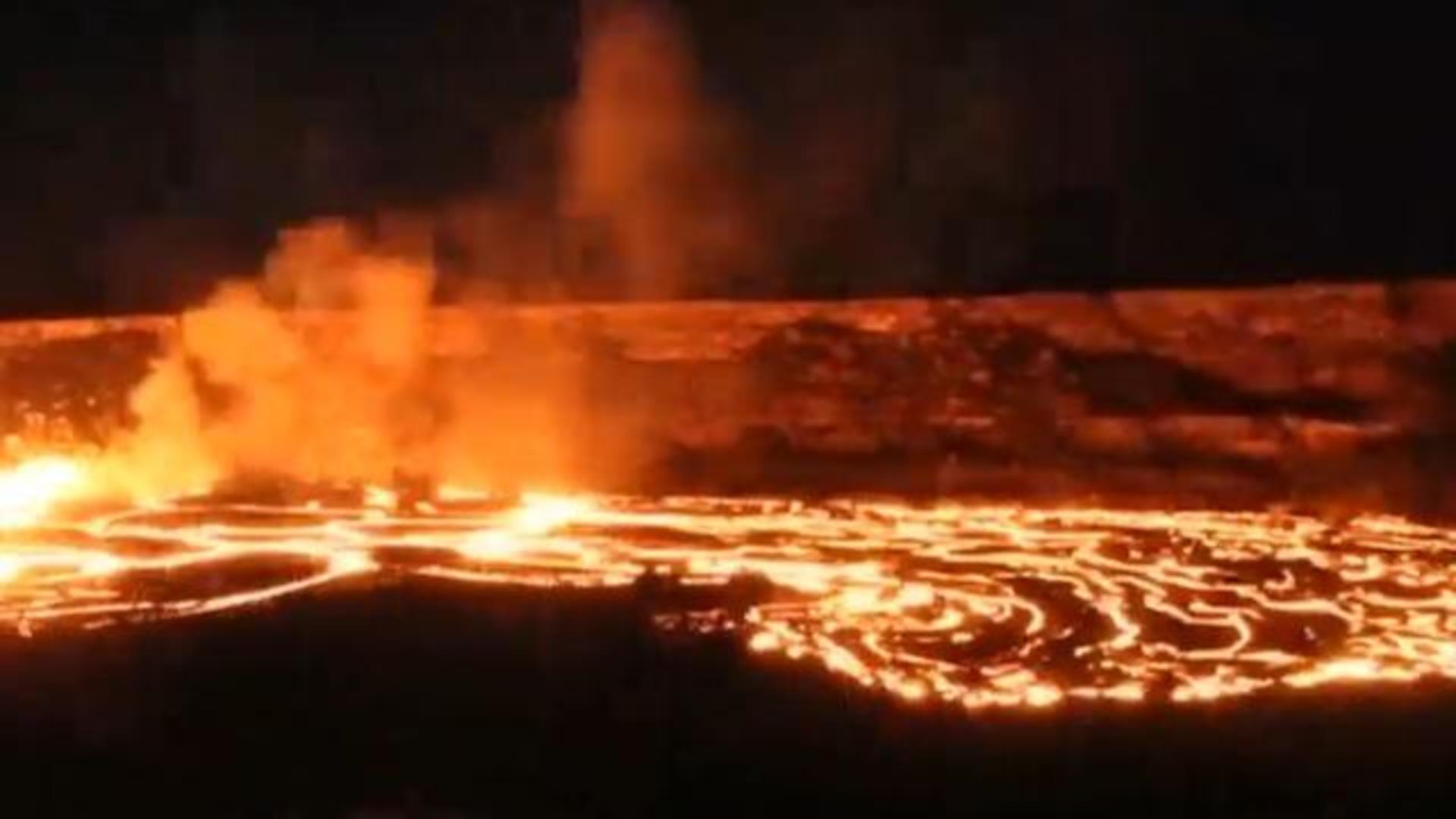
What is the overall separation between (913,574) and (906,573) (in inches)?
1.0

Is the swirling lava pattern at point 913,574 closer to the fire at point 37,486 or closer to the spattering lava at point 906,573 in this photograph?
the spattering lava at point 906,573

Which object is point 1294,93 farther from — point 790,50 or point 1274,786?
point 1274,786

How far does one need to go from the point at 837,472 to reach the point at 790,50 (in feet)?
14.2

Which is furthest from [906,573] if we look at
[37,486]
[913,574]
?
[37,486]

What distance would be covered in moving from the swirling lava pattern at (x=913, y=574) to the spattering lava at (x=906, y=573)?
14mm

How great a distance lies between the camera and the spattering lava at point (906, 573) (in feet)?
19.0

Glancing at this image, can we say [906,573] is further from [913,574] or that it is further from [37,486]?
[37,486]

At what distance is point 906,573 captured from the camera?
718 centimetres

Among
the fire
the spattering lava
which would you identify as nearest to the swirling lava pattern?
the spattering lava

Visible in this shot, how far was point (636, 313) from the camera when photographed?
9852mm

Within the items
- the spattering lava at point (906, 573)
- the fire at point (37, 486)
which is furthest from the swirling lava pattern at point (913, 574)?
the fire at point (37, 486)

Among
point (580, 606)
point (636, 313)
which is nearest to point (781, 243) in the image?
point (636, 313)

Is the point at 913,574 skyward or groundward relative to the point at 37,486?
groundward

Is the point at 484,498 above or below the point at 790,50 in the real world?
below
